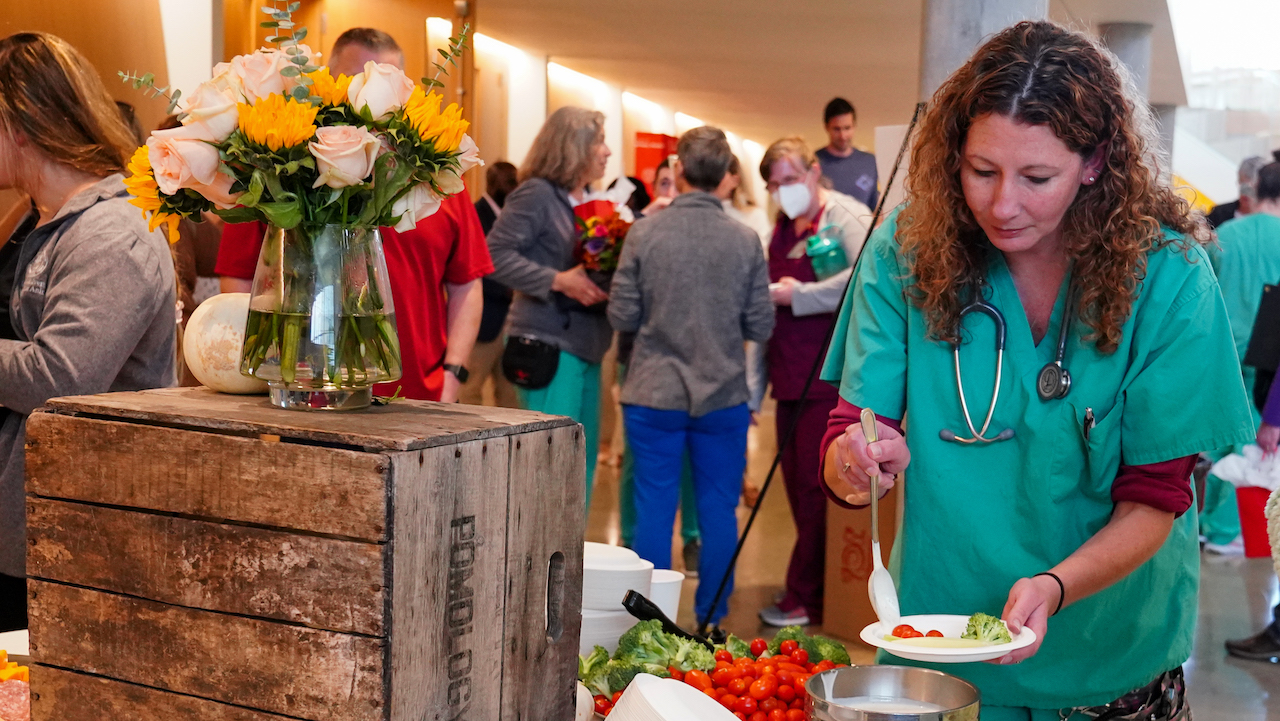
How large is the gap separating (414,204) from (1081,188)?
0.81 meters

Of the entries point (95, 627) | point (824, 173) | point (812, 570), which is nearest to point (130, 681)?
point (95, 627)

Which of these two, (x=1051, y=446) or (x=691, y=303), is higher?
(x=691, y=303)

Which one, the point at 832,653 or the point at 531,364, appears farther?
the point at 531,364

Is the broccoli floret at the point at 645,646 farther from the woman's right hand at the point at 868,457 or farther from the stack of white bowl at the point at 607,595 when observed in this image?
the woman's right hand at the point at 868,457

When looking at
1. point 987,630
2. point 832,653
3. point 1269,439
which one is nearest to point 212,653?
point 987,630

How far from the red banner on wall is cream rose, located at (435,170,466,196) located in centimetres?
809

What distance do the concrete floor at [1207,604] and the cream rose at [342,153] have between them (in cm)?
280

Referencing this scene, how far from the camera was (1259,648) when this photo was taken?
13.1 feet

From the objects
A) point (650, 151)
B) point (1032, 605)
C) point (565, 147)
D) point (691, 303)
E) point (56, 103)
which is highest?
point (650, 151)

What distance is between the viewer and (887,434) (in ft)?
4.61

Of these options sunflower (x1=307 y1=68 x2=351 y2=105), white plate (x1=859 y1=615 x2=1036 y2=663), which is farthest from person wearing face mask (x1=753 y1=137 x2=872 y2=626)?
sunflower (x1=307 y1=68 x2=351 y2=105)

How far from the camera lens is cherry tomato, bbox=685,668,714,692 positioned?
1.48 metres

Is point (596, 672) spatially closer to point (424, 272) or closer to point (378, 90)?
point (378, 90)

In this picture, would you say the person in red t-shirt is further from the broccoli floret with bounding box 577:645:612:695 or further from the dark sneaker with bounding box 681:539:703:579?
the dark sneaker with bounding box 681:539:703:579
